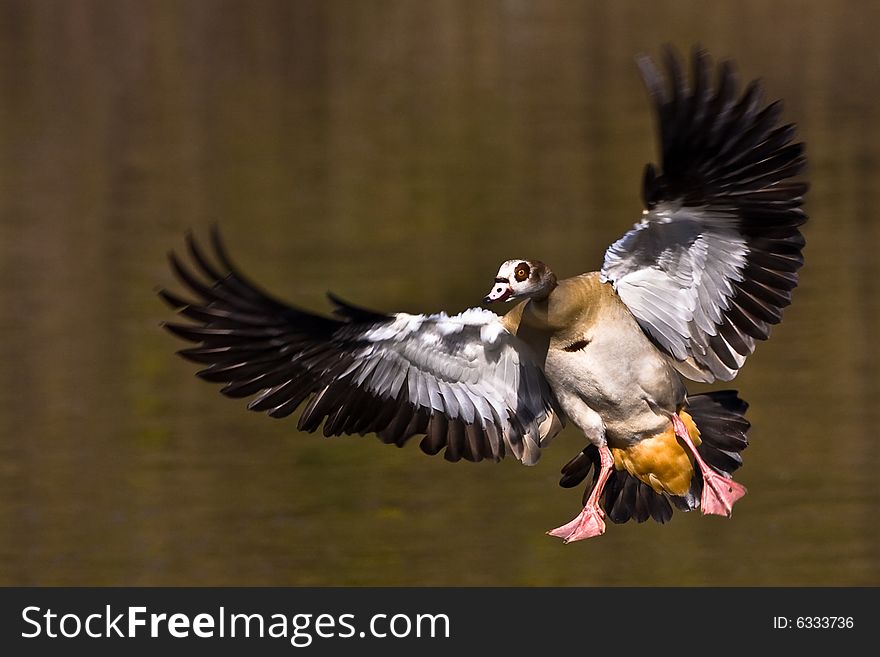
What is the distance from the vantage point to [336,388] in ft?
19.1

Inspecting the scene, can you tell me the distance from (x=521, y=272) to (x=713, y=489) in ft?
3.85

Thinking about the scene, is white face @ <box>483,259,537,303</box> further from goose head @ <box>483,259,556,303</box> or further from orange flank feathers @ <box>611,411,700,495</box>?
orange flank feathers @ <box>611,411,700,495</box>

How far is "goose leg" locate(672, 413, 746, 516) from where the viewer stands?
225 inches

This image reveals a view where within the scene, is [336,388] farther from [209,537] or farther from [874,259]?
[874,259]

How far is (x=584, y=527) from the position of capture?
5.72m

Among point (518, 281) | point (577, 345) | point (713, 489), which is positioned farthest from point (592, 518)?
point (518, 281)

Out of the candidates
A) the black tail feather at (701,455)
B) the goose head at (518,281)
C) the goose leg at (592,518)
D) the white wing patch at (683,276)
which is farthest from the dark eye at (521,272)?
the black tail feather at (701,455)

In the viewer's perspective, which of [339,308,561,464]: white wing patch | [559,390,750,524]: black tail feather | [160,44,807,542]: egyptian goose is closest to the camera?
[160,44,807,542]: egyptian goose

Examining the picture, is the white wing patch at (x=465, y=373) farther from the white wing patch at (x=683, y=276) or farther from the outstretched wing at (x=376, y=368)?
the white wing patch at (x=683, y=276)

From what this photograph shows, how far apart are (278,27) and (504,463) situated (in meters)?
3.28

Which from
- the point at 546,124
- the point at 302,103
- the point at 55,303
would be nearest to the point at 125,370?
the point at 55,303

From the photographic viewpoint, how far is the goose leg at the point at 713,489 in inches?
225

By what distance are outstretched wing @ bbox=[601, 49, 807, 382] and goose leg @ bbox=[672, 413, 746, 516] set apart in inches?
8.0

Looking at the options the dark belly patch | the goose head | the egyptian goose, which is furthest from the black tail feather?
the goose head
